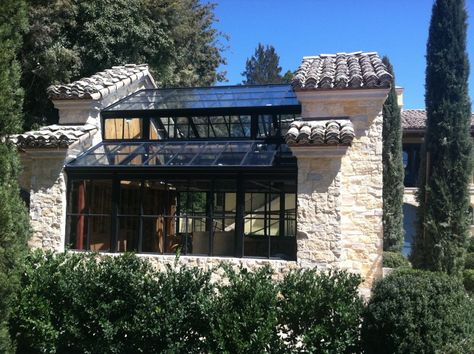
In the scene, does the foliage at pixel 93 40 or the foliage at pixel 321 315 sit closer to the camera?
the foliage at pixel 321 315

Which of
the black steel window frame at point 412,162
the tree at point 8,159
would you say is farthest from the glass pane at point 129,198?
the black steel window frame at point 412,162

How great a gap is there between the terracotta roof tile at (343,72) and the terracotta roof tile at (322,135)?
1.14 meters

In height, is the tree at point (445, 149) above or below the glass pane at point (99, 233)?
above

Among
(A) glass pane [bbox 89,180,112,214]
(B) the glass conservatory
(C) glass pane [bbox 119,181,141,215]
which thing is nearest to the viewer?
(B) the glass conservatory

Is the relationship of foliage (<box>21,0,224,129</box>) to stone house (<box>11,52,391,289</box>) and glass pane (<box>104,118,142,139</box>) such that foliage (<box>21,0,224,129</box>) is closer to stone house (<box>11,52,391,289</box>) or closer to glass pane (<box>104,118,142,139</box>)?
stone house (<box>11,52,391,289</box>)

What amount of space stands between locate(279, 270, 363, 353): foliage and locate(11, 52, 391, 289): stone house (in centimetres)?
261

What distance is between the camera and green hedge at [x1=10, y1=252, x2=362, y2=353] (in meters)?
6.15

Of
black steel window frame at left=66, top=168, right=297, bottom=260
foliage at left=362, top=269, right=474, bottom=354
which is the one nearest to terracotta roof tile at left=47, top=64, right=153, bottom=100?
black steel window frame at left=66, top=168, right=297, bottom=260

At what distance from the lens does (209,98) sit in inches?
484

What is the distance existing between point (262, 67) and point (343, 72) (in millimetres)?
41252

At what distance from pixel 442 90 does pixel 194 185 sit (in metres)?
7.30

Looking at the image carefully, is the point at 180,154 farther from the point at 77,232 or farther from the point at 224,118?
the point at 77,232

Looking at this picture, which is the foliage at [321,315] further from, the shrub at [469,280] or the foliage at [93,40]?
the foliage at [93,40]

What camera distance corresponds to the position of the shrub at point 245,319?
604 cm
